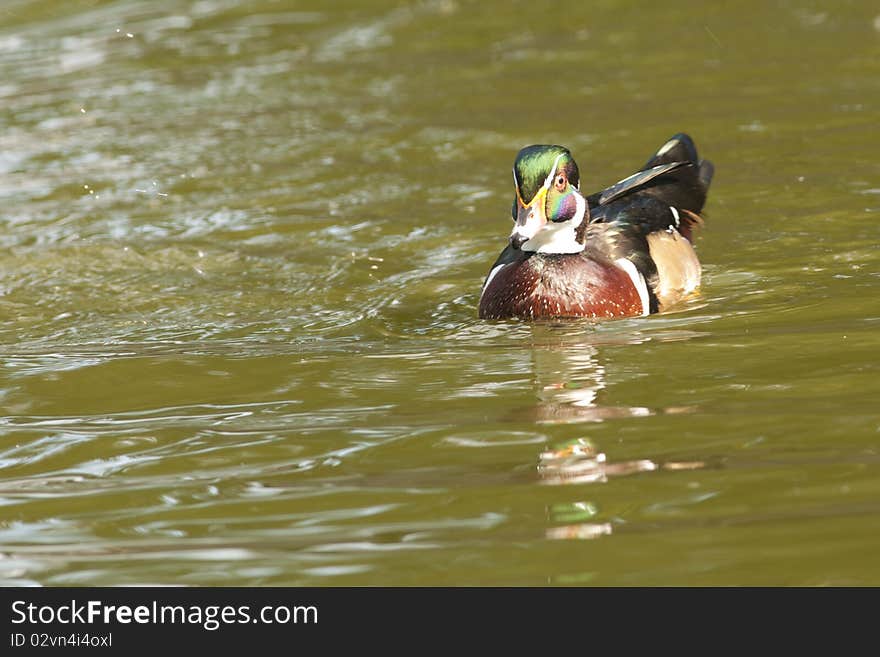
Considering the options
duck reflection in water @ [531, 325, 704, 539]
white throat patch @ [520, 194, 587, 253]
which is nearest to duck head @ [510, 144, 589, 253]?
white throat patch @ [520, 194, 587, 253]

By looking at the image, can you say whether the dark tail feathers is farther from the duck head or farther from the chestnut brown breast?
the chestnut brown breast

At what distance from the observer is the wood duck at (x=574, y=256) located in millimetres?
Result: 7133

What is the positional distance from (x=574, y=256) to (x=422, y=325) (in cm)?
85

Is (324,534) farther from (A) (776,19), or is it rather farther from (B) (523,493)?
(A) (776,19)

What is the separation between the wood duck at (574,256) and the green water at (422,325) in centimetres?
16

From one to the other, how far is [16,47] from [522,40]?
596cm

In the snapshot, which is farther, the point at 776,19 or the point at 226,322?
the point at 776,19

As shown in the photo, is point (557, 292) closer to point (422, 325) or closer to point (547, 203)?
point (547, 203)

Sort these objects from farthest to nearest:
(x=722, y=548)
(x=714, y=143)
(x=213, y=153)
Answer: (x=213, y=153) < (x=714, y=143) < (x=722, y=548)

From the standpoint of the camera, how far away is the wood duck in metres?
7.13

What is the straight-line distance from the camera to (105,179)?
11.3 m

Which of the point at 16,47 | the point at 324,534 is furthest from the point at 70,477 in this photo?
the point at 16,47

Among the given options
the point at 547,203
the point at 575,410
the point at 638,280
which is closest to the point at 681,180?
the point at 638,280
